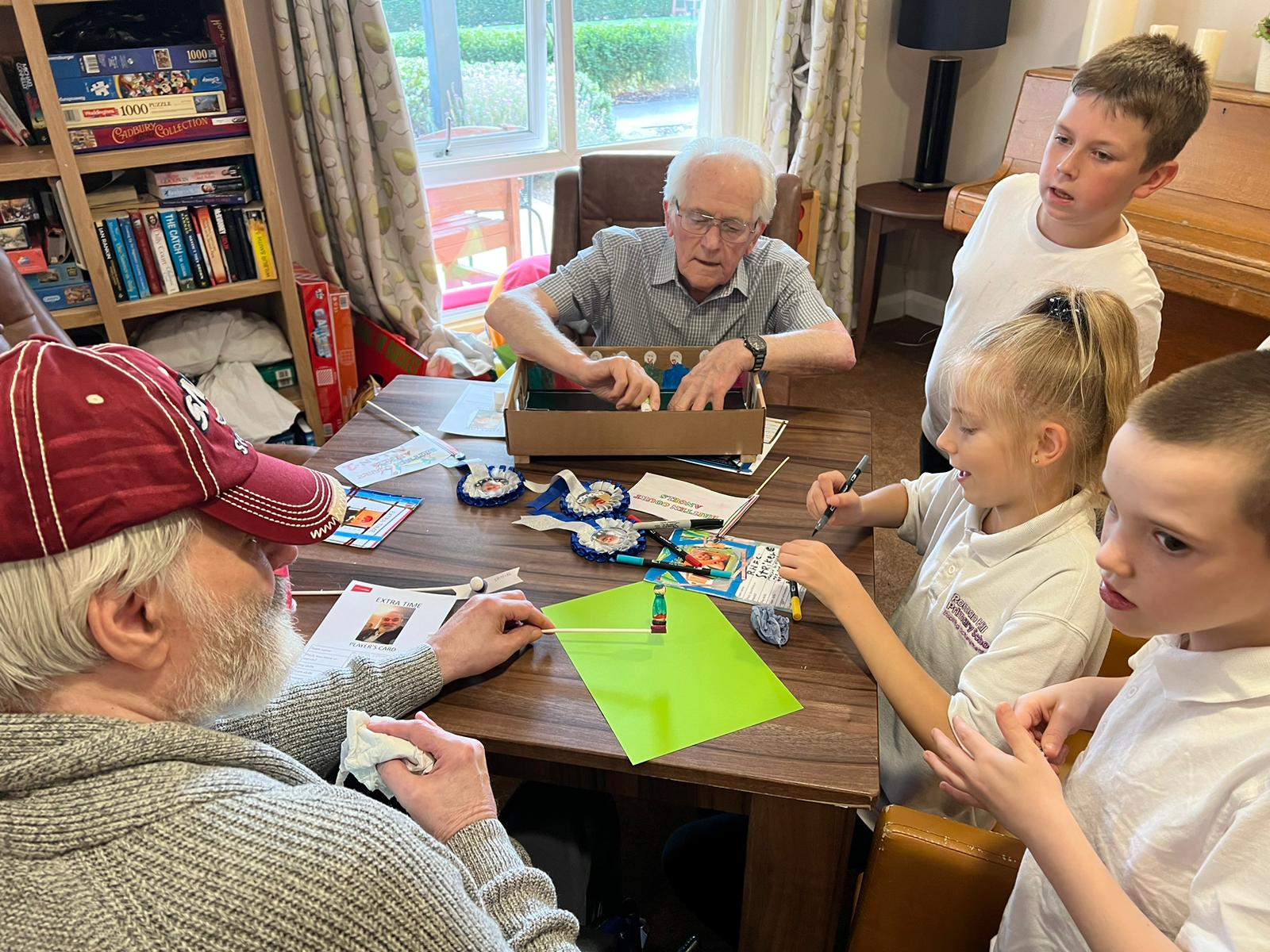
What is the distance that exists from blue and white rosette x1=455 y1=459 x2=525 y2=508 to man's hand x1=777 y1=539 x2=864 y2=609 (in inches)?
19.3

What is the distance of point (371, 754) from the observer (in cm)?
95

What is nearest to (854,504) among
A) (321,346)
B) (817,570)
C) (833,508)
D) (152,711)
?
(833,508)

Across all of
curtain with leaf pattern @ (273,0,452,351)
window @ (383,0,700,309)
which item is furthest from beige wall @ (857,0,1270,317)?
curtain with leaf pattern @ (273,0,452,351)

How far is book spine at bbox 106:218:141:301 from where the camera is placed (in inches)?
94.3

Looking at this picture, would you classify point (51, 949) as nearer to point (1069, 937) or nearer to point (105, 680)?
point (105, 680)

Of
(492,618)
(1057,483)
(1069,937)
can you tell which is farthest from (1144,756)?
(492,618)

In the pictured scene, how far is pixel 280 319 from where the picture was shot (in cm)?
279

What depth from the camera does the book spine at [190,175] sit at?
246 cm

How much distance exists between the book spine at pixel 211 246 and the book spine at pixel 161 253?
0.10 meters

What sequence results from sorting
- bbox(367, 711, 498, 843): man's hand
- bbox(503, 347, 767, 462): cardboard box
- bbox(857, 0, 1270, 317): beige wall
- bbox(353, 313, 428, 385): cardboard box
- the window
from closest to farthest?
bbox(367, 711, 498, 843): man's hand, bbox(503, 347, 767, 462): cardboard box, bbox(353, 313, 428, 385): cardboard box, the window, bbox(857, 0, 1270, 317): beige wall

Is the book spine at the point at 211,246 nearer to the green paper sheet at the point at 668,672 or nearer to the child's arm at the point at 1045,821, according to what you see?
the green paper sheet at the point at 668,672

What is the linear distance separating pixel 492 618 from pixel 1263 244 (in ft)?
7.46

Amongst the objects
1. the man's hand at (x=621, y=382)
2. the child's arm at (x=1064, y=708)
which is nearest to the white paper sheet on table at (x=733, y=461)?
the man's hand at (x=621, y=382)

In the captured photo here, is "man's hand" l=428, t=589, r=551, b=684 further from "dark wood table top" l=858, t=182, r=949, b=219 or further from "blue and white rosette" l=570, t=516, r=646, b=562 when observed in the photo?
"dark wood table top" l=858, t=182, r=949, b=219
